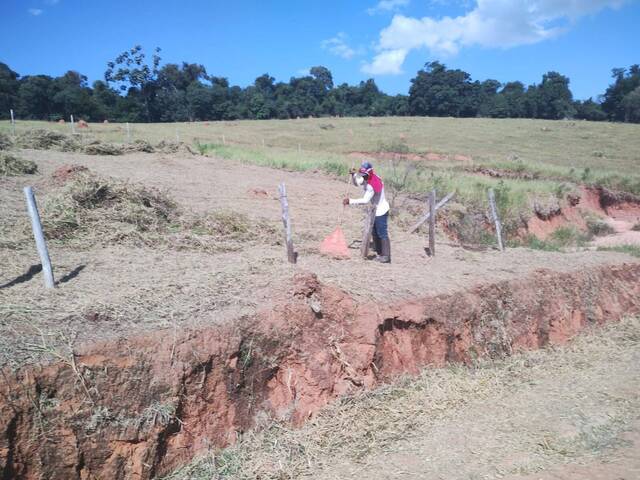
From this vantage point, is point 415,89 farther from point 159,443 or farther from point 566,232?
point 159,443

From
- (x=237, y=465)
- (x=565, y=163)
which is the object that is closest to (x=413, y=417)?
(x=237, y=465)

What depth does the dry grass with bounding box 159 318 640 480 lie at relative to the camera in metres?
4.84

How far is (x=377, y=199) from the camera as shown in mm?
8086

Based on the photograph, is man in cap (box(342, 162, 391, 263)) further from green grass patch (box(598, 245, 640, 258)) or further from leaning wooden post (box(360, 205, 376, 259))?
green grass patch (box(598, 245, 640, 258))

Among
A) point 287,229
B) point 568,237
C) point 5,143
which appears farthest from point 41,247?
point 568,237

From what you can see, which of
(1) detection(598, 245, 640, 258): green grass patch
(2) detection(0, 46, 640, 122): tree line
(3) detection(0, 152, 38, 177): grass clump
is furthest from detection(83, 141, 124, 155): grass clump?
(2) detection(0, 46, 640, 122): tree line

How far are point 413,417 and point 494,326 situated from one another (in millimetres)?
2592

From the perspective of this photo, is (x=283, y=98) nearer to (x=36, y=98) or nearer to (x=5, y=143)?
(x=36, y=98)

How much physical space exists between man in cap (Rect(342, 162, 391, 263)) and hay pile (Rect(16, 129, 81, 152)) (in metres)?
11.0

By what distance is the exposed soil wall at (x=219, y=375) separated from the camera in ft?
13.9

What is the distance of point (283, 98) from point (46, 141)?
62126 millimetres

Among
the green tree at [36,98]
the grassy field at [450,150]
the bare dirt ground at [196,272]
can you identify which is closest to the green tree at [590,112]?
the grassy field at [450,150]

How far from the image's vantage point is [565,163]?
30.8 meters

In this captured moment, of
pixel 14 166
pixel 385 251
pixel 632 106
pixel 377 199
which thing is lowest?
pixel 385 251
